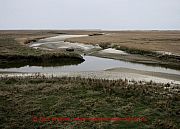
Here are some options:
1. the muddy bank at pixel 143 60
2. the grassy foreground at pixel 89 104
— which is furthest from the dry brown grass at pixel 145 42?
the grassy foreground at pixel 89 104

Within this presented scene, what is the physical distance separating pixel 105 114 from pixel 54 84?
286 inches

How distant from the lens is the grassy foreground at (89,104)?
11398 mm

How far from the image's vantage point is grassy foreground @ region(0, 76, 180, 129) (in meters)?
11.4

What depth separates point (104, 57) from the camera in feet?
142

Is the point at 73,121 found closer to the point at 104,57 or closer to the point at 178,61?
the point at 178,61

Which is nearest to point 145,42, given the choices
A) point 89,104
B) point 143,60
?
point 143,60

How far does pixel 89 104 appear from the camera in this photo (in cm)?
1402

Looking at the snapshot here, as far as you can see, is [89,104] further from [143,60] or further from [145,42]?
[145,42]

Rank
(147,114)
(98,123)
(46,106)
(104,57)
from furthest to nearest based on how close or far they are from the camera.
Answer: (104,57) < (46,106) < (147,114) < (98,123)

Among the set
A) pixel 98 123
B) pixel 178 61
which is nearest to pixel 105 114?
pixel 98 123

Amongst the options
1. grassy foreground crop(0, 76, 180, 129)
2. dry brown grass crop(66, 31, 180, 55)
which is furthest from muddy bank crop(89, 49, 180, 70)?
grassy foreground crop(0, 76, 180, 129)

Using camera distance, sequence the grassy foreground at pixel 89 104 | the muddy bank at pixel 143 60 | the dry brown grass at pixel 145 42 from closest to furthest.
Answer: the grassy foreground at pixel 89 104 < the muddy bank at pixel 143 60 < the dry brown grass at pixel 145 42

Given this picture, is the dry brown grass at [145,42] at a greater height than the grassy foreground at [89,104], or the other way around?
the dry brown grass at [145,42]

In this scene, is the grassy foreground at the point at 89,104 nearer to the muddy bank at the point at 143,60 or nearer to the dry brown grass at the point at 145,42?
the muddy bank at the point at 143,60
